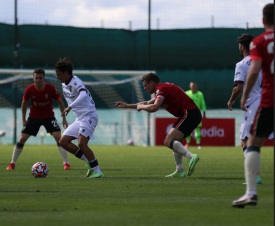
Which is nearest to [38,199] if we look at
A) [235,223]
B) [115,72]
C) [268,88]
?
[235,223]

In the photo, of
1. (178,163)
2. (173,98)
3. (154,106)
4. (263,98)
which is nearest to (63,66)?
(154,106)

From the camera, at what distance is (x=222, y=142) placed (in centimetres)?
2008

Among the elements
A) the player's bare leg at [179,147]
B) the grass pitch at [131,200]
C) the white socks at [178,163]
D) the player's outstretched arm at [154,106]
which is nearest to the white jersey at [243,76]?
the grass pitch at [131,200]

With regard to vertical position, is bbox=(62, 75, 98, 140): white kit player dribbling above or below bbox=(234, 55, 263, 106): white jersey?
below

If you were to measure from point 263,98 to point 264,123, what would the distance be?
25 centimetres

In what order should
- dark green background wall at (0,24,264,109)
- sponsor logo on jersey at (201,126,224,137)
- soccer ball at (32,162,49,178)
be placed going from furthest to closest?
dark green background wall at (0,24,264,109)
sponsor logo on jersey at (201,126,224,137)
soccer ball at (32,162,49,178)

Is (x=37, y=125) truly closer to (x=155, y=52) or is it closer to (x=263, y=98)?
(x=263, y=98)

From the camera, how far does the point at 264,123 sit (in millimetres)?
4766

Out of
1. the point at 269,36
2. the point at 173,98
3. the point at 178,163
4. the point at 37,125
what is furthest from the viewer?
the point at 37,125

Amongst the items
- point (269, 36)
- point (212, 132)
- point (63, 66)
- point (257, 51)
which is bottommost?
point (212, 132)

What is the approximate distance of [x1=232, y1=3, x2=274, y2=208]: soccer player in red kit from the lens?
4.69m

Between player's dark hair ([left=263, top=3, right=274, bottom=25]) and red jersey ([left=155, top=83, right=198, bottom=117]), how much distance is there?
11.1 ft

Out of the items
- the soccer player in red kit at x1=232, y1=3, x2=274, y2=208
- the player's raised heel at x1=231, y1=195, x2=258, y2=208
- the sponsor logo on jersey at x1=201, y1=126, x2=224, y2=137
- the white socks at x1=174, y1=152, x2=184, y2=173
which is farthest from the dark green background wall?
the player's raised heel at x1=231, y1=195, x2=258, y2=208

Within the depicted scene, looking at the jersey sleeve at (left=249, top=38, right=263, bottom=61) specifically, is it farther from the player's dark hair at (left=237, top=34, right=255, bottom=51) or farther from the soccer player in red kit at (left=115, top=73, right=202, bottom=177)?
the soccer player in red kit at (left=115, top=73, right=202, bottom=177)
